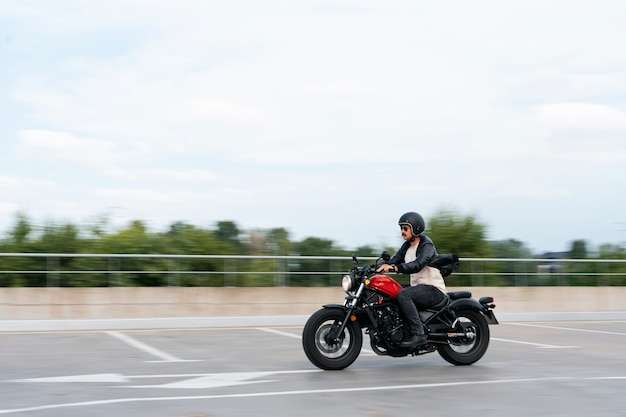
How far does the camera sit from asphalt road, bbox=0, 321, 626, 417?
24.7 feet

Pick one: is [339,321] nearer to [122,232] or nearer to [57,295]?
[57,295]

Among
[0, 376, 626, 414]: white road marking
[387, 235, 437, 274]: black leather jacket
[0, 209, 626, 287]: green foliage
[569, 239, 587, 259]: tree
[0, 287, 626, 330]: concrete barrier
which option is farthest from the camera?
[569, 239, 587, 259]: tree

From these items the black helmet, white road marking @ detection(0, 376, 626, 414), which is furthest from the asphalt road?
the black helmet

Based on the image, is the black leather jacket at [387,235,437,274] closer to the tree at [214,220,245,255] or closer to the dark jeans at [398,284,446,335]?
the dark jeans at [398,284,446,335]

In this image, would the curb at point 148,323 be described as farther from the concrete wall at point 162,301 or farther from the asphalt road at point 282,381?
the asphalt road at point 282,381

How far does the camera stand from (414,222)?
10844 mm

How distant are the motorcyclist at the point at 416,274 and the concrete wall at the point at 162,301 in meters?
8.60

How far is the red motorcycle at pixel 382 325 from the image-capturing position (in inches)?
402

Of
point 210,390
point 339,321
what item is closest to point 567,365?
point 339,321

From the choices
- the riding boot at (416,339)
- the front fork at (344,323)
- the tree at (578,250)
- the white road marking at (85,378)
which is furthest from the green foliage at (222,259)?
the riding boot at (416,339)

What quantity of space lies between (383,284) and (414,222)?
3.03 feet

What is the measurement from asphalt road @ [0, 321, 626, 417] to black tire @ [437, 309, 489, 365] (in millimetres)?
151

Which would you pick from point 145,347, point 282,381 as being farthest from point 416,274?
point 145,347

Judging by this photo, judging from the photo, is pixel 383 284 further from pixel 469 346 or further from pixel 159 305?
pixel 159 305
